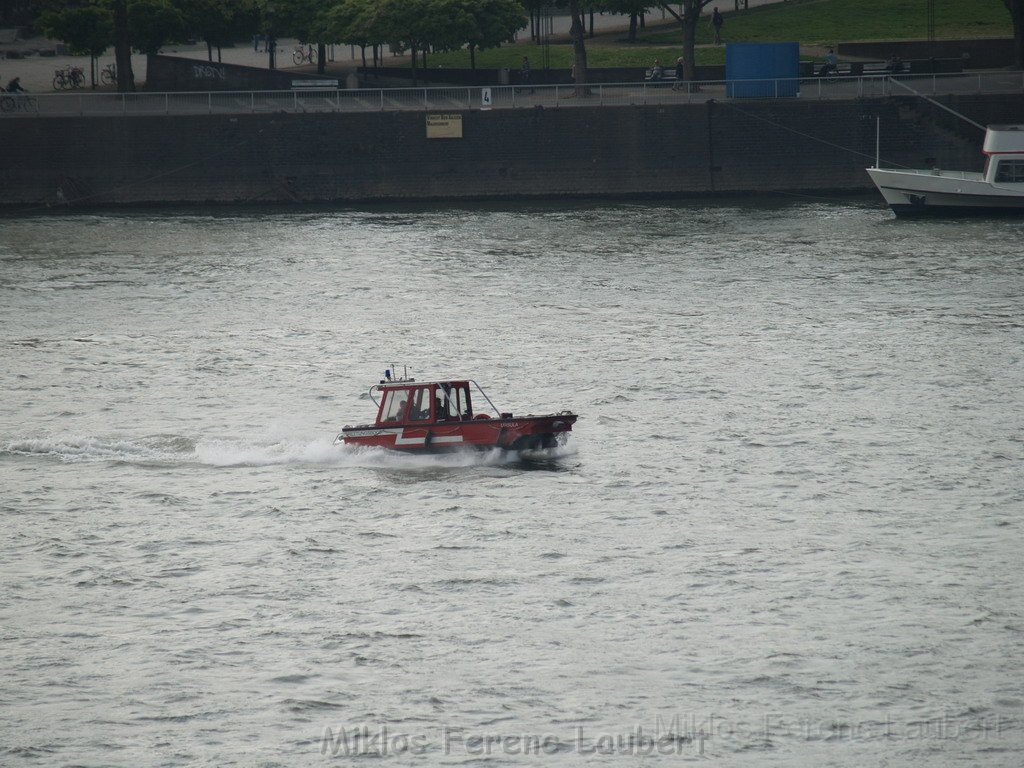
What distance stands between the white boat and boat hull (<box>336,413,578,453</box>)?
107ft

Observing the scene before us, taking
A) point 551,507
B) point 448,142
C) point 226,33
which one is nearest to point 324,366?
point 551,507

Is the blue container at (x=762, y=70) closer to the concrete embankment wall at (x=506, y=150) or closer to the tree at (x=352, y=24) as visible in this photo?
the concrete embankment wall at (x=506, y=150)

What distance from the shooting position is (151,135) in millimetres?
65875

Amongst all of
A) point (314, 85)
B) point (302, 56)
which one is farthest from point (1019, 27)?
point (302, 56)

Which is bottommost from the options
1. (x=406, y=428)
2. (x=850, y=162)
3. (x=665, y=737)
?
(x=665, y=737)

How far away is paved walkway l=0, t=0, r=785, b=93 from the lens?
80.2 metres

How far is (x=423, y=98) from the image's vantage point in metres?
66.9

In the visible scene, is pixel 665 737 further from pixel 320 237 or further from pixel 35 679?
pixel 320 237

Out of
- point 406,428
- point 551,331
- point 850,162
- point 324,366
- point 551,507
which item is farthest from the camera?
point 850,162

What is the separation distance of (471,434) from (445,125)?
121 ft

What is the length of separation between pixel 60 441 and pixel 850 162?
41.7 meters

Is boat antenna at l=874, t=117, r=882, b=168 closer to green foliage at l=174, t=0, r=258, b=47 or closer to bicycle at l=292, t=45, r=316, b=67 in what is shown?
bicycle at l=292, t=45, r=316, b=67

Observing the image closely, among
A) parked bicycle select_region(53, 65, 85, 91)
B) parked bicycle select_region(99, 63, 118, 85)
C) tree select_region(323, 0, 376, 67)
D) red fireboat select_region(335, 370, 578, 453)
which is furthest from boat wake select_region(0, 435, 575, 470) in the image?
parked bicycle select_region(99, 63, 118, 85)

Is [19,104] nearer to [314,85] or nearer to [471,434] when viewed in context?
[314,85]
